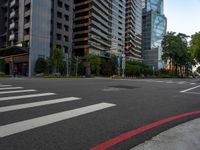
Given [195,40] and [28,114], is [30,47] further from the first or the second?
[28,114]

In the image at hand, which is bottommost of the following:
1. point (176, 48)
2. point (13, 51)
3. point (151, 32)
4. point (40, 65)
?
point (40, 65)

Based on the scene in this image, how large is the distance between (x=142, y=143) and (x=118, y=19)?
107 meters

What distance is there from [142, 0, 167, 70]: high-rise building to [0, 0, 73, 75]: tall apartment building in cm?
9340

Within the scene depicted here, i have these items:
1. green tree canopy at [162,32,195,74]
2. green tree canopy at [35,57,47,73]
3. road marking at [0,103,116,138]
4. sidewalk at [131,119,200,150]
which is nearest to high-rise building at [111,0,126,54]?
green tree canopy at [162,32,195,74]

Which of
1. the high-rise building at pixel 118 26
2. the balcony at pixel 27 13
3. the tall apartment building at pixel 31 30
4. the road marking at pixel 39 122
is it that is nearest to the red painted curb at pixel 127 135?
the road marking at pixel 39 122

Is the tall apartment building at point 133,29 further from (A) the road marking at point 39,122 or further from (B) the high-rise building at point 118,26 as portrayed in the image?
(A) the road marking at point 39,122

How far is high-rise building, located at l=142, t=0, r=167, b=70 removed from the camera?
146000mm

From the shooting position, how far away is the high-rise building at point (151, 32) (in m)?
146

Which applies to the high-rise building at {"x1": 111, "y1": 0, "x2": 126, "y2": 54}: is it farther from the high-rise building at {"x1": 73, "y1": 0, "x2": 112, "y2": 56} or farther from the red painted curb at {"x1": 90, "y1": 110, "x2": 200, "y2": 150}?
the red painted curb at {"x1": 90, "y1": 110, "x2": 200, "y2": 150}

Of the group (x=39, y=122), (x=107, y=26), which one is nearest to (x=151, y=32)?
(x=107, y=26)

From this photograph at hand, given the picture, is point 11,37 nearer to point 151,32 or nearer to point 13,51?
point 13,51

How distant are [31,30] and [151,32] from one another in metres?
110

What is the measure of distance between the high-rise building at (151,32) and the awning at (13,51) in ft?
339

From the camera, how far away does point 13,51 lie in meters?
55.6
